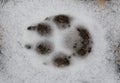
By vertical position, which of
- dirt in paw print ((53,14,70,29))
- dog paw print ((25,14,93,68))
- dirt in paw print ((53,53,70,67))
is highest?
dirt in paw print ((53,14,70,29))

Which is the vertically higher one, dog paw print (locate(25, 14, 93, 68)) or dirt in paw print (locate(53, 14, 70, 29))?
dirt in paw print (locate(53, 14, 70, 29))

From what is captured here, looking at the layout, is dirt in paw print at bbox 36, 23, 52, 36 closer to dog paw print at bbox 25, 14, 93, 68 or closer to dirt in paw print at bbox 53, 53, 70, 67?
dog paw print at bbox 25, 14, 93, 68

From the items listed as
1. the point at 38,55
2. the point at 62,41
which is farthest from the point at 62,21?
the point at 38,55

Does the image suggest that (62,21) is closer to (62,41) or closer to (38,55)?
(62,41)

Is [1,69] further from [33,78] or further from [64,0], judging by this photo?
[64,0]

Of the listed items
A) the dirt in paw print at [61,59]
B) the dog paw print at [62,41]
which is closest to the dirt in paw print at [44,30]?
the dog paw print at [62,41]

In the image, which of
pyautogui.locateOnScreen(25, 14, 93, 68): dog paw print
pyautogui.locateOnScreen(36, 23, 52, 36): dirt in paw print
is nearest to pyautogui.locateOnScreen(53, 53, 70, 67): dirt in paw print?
pyautogui.locateOnScreen(25, 14, 93, 68): dog paw print

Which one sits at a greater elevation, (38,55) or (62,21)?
(62,21)
